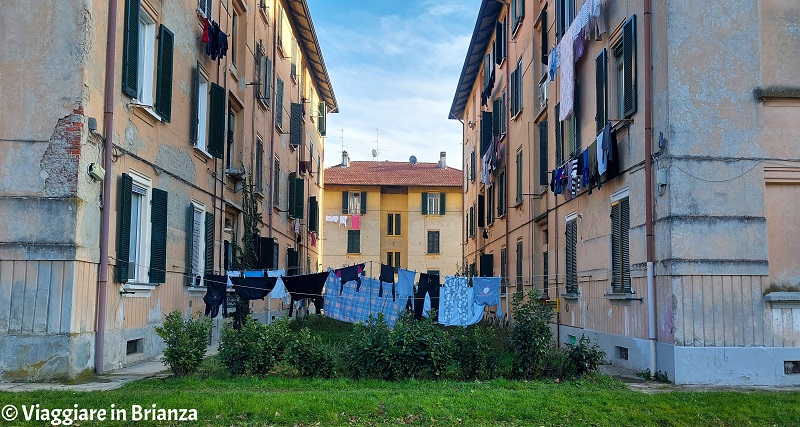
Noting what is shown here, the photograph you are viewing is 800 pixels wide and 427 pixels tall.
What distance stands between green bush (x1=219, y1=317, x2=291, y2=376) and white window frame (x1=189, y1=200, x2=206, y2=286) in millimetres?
5316

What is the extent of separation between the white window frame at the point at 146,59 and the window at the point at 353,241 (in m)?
35.3

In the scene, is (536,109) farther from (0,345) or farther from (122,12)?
(0,345)

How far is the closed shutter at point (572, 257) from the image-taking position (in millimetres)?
15609

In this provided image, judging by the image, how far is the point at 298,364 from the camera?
10484mm

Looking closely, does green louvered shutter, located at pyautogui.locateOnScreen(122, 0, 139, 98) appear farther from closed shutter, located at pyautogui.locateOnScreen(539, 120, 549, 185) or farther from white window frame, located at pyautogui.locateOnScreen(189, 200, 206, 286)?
closed shutter, located at pyautogui.locateOnScreen(539, 120, 549, 185)

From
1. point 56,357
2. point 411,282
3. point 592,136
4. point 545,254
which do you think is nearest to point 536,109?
point 545,254

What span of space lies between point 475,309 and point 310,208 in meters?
20.3

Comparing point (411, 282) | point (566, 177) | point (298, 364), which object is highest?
point (566, 177)

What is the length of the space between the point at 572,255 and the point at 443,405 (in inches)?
329

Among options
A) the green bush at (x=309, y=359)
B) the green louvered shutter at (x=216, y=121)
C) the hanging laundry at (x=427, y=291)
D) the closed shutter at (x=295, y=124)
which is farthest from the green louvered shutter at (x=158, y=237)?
the closed shutter at (x=295, y=124)

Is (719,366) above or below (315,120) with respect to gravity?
below

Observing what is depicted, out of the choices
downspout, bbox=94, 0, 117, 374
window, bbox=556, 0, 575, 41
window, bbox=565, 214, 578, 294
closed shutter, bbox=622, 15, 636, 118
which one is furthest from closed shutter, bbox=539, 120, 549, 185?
downspout, bbox=94, 0, 117, 374

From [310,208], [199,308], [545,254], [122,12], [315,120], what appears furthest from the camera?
[315,120]

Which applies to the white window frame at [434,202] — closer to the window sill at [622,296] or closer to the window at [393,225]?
the window at [393,225]
